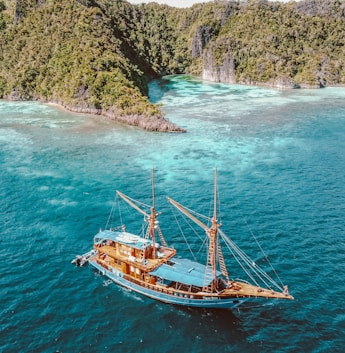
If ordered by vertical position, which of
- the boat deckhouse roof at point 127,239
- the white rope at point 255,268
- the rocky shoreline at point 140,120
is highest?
the rocky shoreline at point 140,120

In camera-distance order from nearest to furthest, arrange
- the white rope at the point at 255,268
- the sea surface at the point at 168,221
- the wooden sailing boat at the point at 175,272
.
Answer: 1. the sea surface at the point at 168,221
2. the wooden sailing boat at the point at 175,272
3. the white rope at the point at 255,268

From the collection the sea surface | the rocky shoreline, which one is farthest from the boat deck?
the rocky shoreline

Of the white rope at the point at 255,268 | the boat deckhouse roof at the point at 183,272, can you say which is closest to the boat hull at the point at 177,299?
the boat deckhouse roof at the point at 183,272

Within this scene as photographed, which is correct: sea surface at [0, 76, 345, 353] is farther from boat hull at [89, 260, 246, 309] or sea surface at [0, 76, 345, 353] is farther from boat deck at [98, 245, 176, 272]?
boat deck at [98, 245, 176, 272]

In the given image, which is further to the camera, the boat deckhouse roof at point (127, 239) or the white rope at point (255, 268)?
the boat deckhouse roof at point (127, 239)

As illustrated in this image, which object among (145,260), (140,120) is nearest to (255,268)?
(145,260)

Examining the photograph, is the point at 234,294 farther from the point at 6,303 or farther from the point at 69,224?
the point at 69,224

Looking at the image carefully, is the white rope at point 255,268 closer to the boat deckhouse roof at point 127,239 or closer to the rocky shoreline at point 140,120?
the boat deckhouse roof at point 127,239

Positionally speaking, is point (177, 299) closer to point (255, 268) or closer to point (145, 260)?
point (145, 260)
